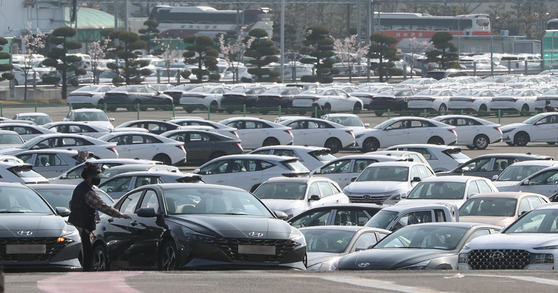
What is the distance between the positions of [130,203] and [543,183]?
12.9 m

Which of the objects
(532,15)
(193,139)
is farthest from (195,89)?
(532,15)

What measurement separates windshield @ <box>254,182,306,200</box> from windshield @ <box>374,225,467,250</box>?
695 centimetres

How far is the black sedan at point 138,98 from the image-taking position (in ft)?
202

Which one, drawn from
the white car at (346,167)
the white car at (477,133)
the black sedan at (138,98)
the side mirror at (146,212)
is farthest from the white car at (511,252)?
the black sedan at (138,98)

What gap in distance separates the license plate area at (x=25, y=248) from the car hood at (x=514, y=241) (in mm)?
5341

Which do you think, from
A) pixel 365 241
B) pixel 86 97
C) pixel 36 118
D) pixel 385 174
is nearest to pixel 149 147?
pixel 385 174

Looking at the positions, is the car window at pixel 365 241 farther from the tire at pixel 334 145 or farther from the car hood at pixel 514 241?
the tire at pixel 334 145

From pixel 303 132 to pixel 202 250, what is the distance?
1070 inches

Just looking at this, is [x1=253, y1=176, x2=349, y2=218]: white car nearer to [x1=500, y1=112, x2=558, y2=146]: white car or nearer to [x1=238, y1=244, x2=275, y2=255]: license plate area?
[x1=238, y1=244, x2=275, y2=255]: license plate area

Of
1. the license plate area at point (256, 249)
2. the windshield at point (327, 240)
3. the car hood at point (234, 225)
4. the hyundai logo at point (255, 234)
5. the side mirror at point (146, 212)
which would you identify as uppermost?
the side mirror at point (146, 212)

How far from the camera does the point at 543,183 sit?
2469cm

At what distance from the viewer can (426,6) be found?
194125 millimetres

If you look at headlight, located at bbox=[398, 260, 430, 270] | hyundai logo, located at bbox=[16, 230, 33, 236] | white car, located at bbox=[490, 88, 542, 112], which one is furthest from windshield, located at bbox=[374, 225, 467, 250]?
white car, located at bbox=[490, 88, 542, 112]

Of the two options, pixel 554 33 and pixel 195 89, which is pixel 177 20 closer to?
pixel 554 33
